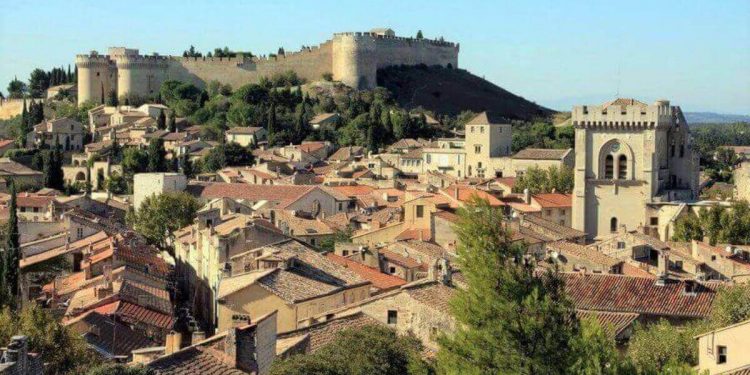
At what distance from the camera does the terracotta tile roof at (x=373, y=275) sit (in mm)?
29938

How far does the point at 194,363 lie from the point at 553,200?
37738mm

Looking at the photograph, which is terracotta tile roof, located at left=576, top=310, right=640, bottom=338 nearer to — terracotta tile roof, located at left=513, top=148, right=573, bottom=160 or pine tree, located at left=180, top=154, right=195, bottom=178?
terracotta tile roof, located at left=513, top=148, right=573, bottom=160

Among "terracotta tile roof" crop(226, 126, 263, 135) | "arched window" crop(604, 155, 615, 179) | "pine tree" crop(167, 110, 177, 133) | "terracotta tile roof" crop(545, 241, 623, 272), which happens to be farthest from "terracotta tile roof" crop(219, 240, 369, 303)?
"pine tree" crop(167, 110, 177, 133)

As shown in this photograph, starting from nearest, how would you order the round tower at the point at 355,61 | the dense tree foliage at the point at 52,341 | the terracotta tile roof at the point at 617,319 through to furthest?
1. the dense tree foliage at the point at 52,341
2. the terracotta tile roof at the point at 617,319
3. the round tower at the point at 355,61

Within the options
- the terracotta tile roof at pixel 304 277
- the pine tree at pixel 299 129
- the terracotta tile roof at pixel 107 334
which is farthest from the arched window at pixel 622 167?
the pine tree at pixel 299 129

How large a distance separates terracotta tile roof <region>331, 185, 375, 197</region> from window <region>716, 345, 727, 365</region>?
3874 centimetres

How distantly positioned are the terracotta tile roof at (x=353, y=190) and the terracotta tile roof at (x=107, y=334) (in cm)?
3204

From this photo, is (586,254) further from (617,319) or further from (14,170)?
(14,170)

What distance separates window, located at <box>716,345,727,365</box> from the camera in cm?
1941

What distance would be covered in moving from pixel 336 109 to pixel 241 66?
16.6 meters

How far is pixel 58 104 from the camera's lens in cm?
11012

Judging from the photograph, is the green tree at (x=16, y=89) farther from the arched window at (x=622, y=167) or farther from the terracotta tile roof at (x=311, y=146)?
the arched window at (x=622, y=167)

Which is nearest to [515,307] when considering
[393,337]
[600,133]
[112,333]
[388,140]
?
[393,337]

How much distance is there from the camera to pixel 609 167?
5212 centimetres
